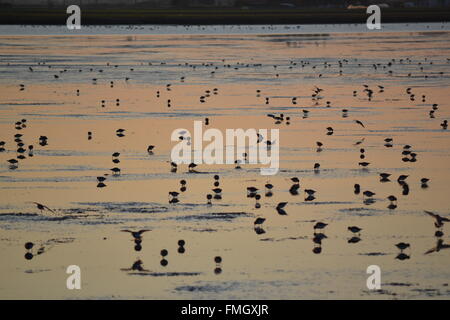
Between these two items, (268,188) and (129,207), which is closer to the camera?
(129,207)

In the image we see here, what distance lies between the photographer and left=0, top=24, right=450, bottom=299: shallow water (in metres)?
18.6

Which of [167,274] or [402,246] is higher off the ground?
[402,246]

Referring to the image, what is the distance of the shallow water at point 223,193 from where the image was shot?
731 inches

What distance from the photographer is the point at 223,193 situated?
25328 mm

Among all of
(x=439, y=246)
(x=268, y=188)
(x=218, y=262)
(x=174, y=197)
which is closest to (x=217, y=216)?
(x=174, y=197)

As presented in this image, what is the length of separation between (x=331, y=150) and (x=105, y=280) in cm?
1448

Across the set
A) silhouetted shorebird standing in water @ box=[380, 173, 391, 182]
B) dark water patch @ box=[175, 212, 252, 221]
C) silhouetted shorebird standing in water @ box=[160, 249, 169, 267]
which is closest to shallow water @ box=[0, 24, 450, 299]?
dark water patch @ box=[175, 212, 252, 221]

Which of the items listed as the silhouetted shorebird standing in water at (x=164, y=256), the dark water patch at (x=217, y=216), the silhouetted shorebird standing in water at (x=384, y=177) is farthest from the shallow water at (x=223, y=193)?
the silhouetted shorebird standing in water at (x=384, y=177)

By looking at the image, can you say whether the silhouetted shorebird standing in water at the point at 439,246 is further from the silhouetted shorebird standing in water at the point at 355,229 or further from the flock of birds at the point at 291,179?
the silhouetted shorebird standing in water at the point at 355,229

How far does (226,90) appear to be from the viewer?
163 feet

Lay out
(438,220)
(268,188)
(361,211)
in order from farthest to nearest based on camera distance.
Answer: (268,188)
(361,211)
(438,220)

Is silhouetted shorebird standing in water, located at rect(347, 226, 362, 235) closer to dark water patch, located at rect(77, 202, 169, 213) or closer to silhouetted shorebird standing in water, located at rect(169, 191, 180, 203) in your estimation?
dark water patch, located at rect(77, 202, 169, 213)

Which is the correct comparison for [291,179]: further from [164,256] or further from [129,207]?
[164,256]
